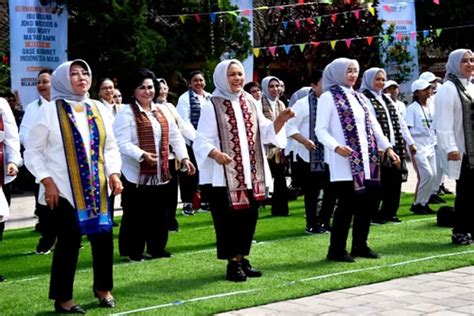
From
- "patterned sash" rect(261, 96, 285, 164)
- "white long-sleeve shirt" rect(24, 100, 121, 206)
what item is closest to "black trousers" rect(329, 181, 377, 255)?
"white long-sleeve shirt" rect(24, 100, 121, 206)

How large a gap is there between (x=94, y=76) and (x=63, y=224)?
39.9 ft

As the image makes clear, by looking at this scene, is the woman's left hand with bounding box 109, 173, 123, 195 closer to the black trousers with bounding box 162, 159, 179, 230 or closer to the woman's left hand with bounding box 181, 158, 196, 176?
the woman's left hand with bounding box 181, 158, 196, 176

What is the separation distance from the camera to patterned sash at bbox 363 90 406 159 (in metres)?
10.2

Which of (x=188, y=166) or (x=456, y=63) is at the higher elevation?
(x=456, y=63)

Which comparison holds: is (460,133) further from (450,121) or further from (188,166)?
(188,166)

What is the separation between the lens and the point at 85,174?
6410 mm

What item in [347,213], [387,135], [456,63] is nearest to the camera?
[347,213]

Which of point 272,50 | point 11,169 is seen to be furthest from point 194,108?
point 272,50

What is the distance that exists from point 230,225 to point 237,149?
632 mm

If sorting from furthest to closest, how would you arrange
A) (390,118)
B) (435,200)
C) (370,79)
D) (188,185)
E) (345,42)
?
(345,42) < (435,200) < (188,185) < (390,118) < (370,79)

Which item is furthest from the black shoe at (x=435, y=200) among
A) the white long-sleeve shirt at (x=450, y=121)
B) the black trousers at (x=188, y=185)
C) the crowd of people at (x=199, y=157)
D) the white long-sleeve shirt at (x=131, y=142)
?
the white long-sleeve shirt at (x=131, y=142)

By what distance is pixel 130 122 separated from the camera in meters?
8.61

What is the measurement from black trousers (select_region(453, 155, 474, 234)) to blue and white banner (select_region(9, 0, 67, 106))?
9260 millimetres

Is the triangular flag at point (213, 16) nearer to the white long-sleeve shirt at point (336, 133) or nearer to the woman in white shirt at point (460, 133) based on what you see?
the woman in white shirt at point (460, 133)
